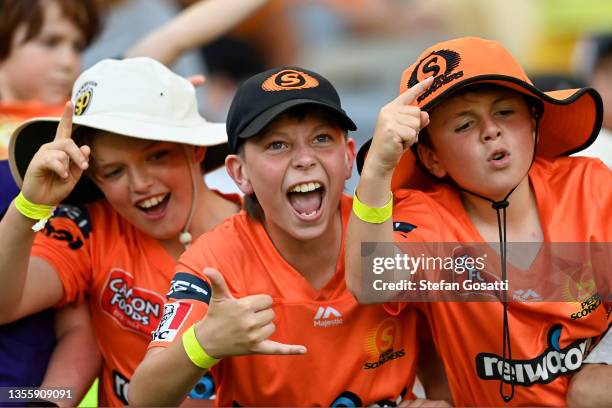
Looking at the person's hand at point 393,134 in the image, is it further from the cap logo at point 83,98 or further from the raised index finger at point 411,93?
the cap logo at point 83,98

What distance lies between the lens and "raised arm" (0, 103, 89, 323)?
2.52 metres

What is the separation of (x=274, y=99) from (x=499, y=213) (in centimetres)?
69

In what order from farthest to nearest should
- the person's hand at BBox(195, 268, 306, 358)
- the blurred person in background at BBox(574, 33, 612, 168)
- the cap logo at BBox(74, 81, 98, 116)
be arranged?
1. the blurred person in background at BBox(574, 33, 612, 168)
2. the cap logo at BBox(74, 81, 98, 116)
3. the person's hand at BBox(195, 268, 306, 358)

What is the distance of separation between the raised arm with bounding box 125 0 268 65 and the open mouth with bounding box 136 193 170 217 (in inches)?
36.7

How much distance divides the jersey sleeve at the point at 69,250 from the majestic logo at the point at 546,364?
123 centimetres

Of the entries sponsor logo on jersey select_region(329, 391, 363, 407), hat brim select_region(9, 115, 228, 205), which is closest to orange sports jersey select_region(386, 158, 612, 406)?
sponsor logo on jersey select_region(329, 391, 363, 407)

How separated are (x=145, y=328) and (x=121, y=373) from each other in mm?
188

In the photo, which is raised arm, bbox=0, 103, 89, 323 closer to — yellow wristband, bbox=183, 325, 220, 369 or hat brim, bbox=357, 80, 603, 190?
yellow wristband, bbox=183, 325, 220, 369

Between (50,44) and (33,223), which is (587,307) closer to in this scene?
(33,223)

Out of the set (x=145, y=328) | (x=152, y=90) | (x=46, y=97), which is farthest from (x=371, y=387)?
(x=46, y=97)

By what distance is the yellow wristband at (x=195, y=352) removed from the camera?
2.27 metres

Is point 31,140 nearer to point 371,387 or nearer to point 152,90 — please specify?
point 152,90

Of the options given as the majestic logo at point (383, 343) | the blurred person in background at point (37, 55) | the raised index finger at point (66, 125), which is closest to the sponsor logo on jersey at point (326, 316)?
the majestic logo at point (383, 343)

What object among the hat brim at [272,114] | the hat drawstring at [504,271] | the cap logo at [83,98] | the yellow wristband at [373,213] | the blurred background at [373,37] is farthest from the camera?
the blurred background at [373,37]
